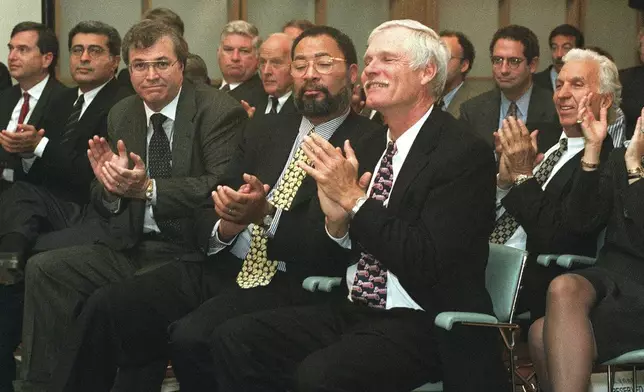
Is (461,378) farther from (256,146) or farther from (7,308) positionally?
(7,308)

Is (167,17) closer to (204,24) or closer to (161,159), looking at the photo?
(204,24)

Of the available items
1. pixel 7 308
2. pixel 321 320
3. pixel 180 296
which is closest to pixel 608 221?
pixel 321 320

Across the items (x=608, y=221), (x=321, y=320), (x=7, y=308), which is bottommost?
(x=7, y=308)

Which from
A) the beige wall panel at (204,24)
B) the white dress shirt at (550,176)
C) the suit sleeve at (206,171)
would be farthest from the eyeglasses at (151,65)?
the beige wall panel at (204,24)

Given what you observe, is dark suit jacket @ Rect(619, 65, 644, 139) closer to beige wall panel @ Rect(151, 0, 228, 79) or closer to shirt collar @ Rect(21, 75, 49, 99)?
shirt collar @ Rect(21, 75, 49, 99)

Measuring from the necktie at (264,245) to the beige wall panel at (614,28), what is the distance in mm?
5903

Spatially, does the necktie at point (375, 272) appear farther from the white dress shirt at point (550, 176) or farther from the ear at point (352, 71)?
the white dress shirt at point (550, 176)

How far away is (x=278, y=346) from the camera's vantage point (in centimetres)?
321

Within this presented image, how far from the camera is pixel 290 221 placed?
3.49 meters

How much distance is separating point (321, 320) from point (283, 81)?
2.31m

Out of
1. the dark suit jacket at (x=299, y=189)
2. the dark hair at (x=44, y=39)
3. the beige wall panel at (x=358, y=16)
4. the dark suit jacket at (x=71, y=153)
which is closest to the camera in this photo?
the dark suit jacket at (x=299, y=189)

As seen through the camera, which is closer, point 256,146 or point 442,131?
point 442,131

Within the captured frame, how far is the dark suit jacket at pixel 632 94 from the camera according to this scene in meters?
5.16

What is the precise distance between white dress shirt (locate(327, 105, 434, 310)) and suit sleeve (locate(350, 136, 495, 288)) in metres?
0.10
